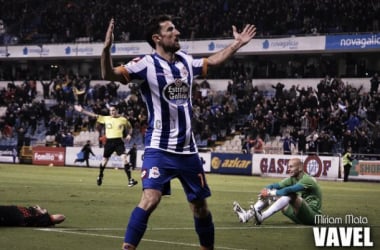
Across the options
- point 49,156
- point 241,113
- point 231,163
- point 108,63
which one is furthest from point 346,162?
point 108,63

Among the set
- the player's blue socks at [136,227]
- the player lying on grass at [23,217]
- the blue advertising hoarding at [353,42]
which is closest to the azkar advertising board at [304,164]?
the blue advertising hoarding at [353,42]

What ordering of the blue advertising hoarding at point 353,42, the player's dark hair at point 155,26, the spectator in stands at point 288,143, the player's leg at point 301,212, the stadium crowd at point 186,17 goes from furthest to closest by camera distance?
the stadium crowd at point 186,17, the blue advertising hoarding at point 353,42, the spectator in stands at point 288,143, the player's leg at point 301,212, the player's dark hair at point 155,26

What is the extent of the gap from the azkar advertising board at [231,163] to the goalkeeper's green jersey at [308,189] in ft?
87.9

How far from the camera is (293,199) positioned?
13883mm

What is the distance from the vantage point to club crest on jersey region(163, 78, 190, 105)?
9078 mm

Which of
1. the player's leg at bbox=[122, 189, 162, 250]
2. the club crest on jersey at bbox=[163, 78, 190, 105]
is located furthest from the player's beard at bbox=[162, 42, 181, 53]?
the player's leg at bbox=[122, 189, 162, 250]

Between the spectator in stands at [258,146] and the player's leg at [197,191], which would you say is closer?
the player's leg at [197,191]

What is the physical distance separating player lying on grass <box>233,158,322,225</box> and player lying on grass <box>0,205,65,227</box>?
A: 344cm

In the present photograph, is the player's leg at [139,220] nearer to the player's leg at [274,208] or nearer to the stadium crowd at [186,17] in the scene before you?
the player's leg at [274,208]

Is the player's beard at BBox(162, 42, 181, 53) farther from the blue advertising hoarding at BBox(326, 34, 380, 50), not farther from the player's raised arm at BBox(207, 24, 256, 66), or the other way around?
the blue advertising hoarding at BBox(326, 34, 380, 50)

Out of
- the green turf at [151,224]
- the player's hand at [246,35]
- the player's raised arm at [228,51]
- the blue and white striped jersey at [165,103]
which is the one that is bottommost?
the green turf at [151,224]

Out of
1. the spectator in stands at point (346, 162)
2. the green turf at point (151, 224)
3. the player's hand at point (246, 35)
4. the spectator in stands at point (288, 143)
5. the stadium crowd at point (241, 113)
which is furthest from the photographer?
the spectator in stands at point (288, 143)

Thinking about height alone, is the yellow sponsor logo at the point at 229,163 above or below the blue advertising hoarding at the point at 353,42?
below

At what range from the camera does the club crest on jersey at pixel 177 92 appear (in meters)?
9.08
